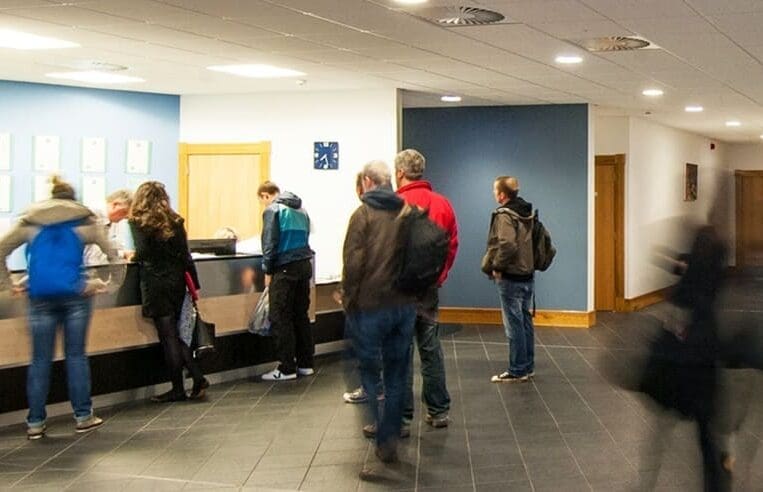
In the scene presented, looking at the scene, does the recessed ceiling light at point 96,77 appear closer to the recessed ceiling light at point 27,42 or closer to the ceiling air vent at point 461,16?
the recessed ceiling light at point 27,42

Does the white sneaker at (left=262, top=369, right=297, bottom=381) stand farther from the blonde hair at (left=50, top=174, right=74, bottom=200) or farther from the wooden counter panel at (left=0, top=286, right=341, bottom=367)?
the blonde hair at (left=50, top=174, right=74, bottom=200)

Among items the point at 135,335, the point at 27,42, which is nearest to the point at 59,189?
the point at 135,335

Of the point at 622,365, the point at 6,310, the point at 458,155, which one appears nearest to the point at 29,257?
the point at 6,310

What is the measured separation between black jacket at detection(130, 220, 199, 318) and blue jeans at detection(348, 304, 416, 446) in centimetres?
207

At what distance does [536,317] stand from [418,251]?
21.2 feet

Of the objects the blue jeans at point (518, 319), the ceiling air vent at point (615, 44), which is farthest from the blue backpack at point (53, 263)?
the ceiling air vent at point (615, 44)

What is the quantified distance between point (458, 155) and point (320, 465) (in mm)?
6737

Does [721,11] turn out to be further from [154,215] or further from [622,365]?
[154,215]

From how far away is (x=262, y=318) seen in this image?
24.8 feet

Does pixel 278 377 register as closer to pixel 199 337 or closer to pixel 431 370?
pixel 199 337

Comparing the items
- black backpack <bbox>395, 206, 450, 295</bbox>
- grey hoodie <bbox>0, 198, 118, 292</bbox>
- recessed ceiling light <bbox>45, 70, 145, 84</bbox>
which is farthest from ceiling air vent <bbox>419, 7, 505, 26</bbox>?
recessed ceiling light <bbox>45, 70, 145, 84</bbox>

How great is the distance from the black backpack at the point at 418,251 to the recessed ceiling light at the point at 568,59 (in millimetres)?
2866

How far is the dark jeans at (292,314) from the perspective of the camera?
24.5ft

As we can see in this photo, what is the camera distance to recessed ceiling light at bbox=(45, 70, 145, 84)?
856 centimetres
